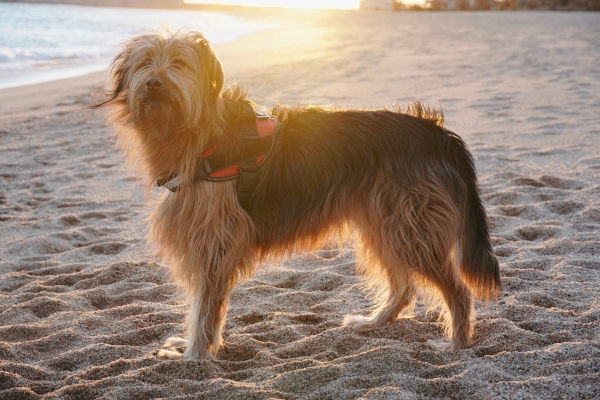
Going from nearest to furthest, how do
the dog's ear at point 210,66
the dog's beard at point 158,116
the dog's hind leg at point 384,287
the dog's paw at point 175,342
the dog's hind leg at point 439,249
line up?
the dog's beard at point 158,116
the dog's ear at point 210,66
the dog's hind leg at point 439,249
the dog's paw at point 175,342
the dog's hind leg at point 384,287

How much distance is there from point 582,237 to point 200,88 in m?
3.21

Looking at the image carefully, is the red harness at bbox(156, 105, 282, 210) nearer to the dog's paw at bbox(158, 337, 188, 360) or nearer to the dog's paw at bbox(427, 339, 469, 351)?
the dog's paw at bbox(158, 337, 188, 360)

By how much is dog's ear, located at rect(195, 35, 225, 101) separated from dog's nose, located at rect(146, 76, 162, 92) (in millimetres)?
285

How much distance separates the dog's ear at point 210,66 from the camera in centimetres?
340

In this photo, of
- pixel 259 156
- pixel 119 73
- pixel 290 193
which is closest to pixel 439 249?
pixel 290 193

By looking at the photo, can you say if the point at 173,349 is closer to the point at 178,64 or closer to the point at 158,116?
the point at 158,116

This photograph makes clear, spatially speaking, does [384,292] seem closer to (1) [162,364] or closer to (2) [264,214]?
(2) [264,214]

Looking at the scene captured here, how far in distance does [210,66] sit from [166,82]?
0.96 feet

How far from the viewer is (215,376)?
3.36m

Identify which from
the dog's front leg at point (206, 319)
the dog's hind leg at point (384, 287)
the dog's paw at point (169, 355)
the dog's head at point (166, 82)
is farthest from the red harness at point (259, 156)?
the dog's paw at point (169, 355)

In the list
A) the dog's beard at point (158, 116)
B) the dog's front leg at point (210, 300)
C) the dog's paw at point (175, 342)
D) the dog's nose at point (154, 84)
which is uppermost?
the dog's nose at point (154, 84)

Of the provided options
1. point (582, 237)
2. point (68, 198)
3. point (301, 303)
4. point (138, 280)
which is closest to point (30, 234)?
point (68, 198)

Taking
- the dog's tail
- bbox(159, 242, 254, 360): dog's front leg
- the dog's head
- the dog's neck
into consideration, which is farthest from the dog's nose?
the dog's tail

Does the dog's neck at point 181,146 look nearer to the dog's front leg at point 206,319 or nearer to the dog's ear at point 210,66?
the dog's ear at point 210,66
